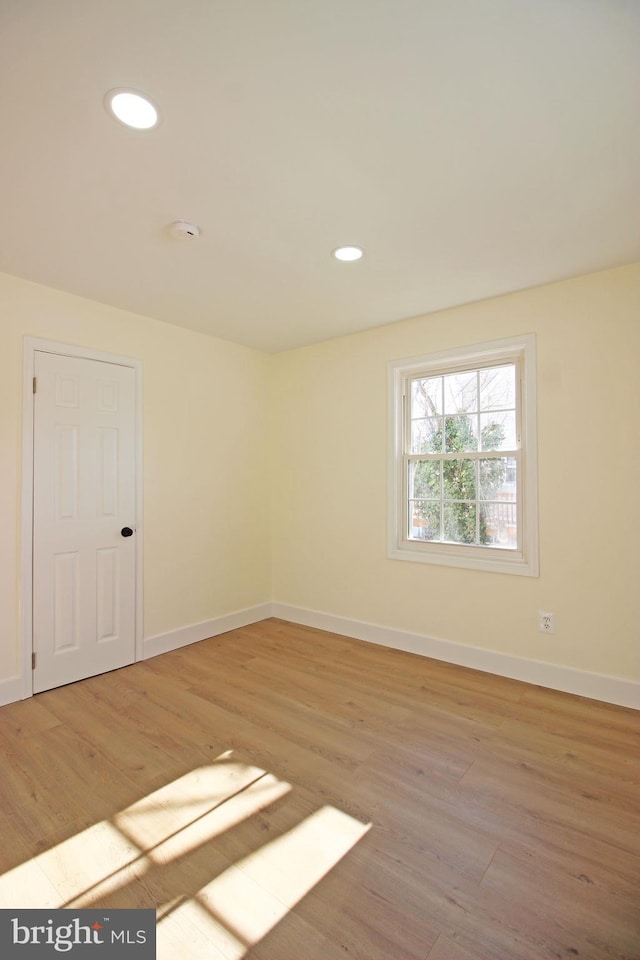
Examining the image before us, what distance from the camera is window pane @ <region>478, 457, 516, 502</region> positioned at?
3.28 meters

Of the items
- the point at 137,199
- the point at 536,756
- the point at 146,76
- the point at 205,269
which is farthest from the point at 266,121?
the point at 536,756

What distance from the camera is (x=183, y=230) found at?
2.33m

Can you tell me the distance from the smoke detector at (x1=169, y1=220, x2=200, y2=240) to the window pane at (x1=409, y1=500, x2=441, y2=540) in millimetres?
2467

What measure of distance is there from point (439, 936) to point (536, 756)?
3.74 feet

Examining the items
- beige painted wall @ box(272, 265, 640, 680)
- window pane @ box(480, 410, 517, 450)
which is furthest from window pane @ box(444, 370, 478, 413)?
beige painted wall @ box(272, 265, 640, 680)

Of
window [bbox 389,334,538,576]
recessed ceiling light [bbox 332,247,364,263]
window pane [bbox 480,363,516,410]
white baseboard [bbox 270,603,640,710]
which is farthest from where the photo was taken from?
window pane [bbox 480,363,516,410]

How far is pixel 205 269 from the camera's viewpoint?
280 cm

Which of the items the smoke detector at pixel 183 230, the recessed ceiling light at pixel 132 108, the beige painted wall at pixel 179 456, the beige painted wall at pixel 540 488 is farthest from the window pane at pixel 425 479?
the recessed ceiling light at pixel 132 108

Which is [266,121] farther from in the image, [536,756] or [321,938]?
[536,756]

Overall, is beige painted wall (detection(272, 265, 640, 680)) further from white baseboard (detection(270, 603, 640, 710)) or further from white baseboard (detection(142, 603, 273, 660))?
white baseboard (detection(142, 603, 273, 660))

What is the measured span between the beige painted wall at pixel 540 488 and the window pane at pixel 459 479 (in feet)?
1.63

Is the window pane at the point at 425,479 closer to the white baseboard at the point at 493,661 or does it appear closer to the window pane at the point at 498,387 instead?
the window pane at the point at 498,387

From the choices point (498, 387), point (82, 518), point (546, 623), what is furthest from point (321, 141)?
point (546, 623)

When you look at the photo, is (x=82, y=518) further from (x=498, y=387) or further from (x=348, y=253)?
(x=498, y=387)
